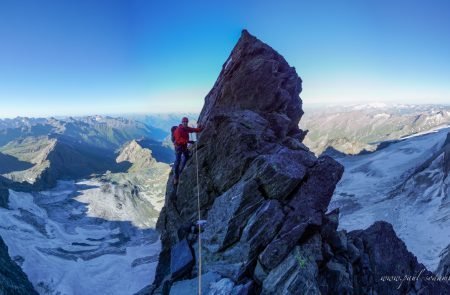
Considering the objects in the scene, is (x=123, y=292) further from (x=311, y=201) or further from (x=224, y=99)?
(x=311, y=201)

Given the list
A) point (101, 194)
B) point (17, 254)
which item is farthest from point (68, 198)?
point (17, 254)

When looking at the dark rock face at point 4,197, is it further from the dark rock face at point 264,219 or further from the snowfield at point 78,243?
the dark rock face at point 264,219

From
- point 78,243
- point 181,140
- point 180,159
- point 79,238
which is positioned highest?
point 181,140

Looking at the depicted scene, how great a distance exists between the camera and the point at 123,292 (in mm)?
59094

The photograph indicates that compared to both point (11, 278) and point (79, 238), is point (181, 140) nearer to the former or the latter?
point (11, 278)

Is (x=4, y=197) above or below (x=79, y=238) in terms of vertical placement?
above

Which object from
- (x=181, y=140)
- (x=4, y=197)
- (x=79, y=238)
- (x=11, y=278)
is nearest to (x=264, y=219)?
(x=181, y=140)

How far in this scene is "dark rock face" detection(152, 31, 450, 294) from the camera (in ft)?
51.7

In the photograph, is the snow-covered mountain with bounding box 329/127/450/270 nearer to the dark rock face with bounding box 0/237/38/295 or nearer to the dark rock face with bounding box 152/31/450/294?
the dark rock face with bounding box 152/31/450/294

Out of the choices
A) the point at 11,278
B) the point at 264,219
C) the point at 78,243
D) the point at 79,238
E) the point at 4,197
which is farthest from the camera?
the point at 4,197

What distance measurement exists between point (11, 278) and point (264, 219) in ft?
206

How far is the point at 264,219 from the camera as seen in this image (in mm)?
16984

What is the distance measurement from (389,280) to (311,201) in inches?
362

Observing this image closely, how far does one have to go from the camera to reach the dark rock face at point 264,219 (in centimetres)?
1577
